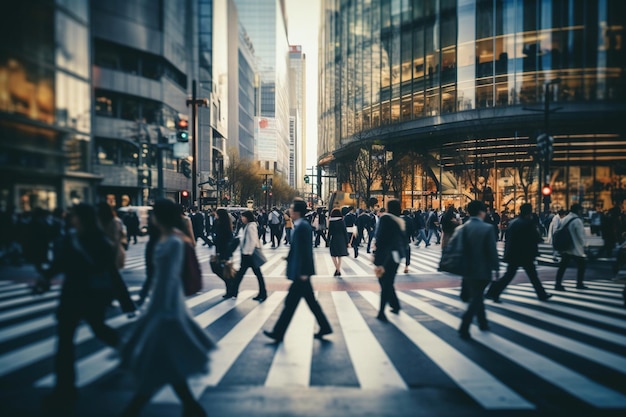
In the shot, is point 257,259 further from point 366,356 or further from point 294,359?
point 366,356

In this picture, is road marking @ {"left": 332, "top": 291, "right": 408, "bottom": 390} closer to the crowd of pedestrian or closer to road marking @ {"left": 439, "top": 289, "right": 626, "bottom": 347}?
the crowd of pedestrian

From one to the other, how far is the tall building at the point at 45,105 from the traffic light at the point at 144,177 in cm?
151

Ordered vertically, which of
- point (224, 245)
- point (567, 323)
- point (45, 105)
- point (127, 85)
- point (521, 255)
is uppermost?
point (127, 85)

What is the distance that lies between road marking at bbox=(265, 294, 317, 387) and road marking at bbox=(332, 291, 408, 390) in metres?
0.54

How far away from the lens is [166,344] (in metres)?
3.48

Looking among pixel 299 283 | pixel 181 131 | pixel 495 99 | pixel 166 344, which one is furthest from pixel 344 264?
pixel 495 99

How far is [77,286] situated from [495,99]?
3865 centimetres

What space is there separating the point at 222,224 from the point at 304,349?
466 cm

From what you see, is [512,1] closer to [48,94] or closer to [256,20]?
[48,94]

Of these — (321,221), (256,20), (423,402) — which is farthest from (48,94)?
(256,20)

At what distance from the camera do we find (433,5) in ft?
135

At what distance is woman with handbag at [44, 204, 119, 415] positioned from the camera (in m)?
4.17

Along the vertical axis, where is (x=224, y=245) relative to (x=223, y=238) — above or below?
below

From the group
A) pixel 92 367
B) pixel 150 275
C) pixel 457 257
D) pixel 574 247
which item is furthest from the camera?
pixel 574 247
